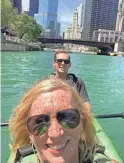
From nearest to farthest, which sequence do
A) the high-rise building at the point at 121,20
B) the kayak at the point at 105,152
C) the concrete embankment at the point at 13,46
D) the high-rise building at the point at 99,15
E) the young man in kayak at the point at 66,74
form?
the kayak at the point at 105,152, the young man in kayak at the point at 66,74, the concrete embankment at the point at 13,46, the high-rise building at the point at 121,20, the high-rise building at the point at 99,15

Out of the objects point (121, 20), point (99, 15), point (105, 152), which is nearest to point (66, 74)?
point (105, 152)

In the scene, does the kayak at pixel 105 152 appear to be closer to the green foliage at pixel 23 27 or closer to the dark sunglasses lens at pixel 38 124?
the dark sunglasses lens at pixel 38 124

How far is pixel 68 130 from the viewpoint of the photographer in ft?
5.38

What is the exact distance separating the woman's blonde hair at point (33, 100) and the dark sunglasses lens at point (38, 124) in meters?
0.07

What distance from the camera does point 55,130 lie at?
1.64 meters

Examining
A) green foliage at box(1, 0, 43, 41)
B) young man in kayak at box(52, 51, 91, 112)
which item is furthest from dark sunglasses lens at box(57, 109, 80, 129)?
green foliage at box(1, 0, 43, 41)

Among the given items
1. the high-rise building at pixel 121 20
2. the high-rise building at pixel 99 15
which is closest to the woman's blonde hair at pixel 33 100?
the high-rise building at pixel 121 20

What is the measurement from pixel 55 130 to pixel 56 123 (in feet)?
0.11

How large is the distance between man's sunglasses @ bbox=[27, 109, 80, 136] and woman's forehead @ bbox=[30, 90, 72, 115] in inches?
1.1

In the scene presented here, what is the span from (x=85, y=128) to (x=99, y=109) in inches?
377

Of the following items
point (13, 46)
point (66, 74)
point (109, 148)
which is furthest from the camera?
point (13, 46)

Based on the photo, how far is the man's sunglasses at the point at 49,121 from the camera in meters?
1.64

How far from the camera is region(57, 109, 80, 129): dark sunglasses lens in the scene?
64.9 inches

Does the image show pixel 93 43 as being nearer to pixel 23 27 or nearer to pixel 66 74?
pixel 23 27
